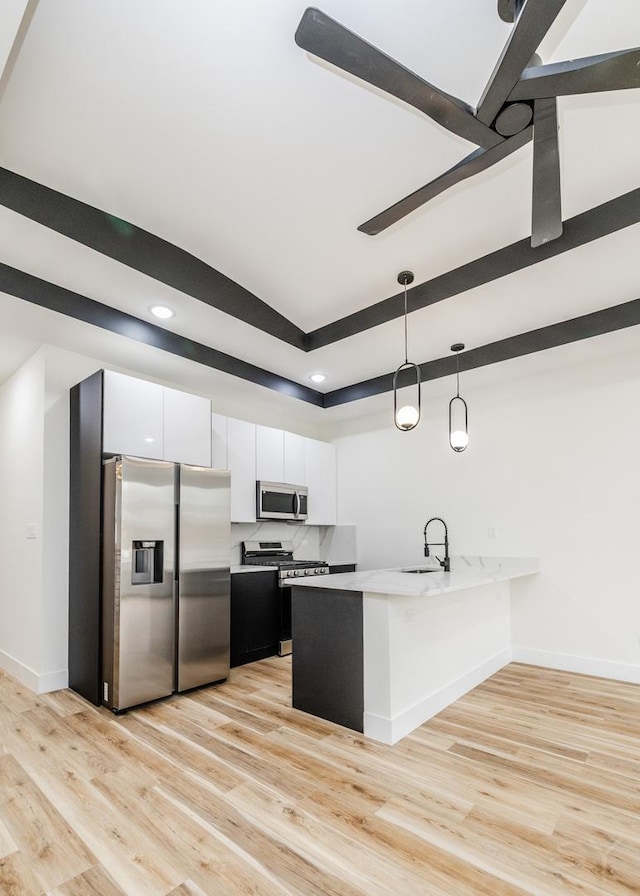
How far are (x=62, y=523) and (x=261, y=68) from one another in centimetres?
322

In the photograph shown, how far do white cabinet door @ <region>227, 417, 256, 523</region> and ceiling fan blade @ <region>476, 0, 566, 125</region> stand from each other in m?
3.42

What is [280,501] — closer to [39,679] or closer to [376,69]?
[39,679]

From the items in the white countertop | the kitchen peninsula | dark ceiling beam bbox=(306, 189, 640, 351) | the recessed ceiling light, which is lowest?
the kitchen peninsula

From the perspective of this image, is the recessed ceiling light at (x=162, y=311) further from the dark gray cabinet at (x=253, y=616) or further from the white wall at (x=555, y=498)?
the white wall at (x=555, y=498)

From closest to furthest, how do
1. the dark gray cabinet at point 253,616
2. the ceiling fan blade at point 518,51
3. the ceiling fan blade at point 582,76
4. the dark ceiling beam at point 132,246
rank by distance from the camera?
the ceiling fan blade at point 518,51
the ceiling fan blade at point 582,76
the dark ceiling beam at point 132,246
the dark gray cabinet at point 253,616

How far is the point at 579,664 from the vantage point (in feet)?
13.1

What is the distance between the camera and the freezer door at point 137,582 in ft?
10.4

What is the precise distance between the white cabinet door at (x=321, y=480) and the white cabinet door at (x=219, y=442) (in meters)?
1.20

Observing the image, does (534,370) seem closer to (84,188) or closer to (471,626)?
(471,626)

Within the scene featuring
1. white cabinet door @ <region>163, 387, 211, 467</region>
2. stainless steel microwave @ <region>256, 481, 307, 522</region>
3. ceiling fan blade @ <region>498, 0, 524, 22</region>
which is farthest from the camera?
stainless steel microwave @ <region>256, 481, 307, 522</region>

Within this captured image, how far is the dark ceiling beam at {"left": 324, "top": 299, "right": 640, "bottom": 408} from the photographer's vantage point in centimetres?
352

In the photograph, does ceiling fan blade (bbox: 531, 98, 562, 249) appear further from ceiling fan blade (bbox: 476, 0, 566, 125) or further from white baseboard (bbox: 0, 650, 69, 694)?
white baseboard (bbox: 0, 650, 69, 694)

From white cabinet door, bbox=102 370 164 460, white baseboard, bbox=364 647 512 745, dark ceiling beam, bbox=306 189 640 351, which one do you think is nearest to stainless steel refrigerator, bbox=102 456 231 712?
white cabinet door, bbox=102 370 164 460

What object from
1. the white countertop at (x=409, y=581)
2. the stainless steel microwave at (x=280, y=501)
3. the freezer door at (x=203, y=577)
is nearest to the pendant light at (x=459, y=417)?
the white countertop at (x=409, y=581)
